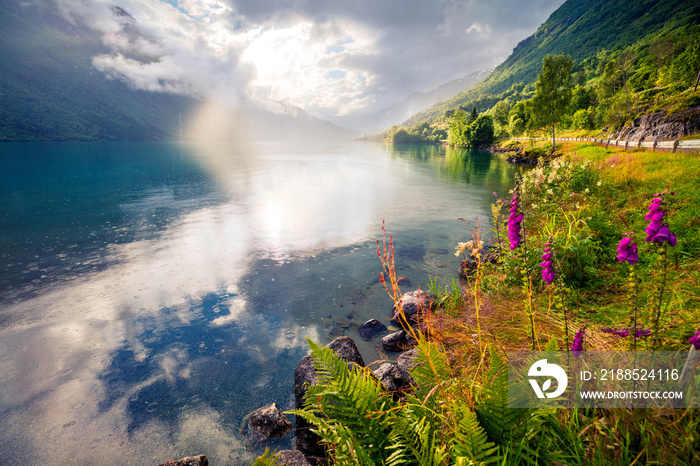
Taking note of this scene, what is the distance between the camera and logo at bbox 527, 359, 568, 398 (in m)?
2.92

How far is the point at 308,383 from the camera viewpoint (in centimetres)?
529

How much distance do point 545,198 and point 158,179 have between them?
134ft

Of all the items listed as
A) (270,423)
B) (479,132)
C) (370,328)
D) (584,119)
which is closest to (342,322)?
(370,328)

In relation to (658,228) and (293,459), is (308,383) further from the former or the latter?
(658,228)

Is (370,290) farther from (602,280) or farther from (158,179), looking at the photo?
(158,179)

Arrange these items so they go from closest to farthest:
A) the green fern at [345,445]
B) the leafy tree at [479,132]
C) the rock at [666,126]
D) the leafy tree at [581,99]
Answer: the green fern at [345,445], the rock at [666,126], the leafy tree at [581,99], the leafy tree at [479,132]

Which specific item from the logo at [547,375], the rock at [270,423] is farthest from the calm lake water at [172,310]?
the logo at [547,375]

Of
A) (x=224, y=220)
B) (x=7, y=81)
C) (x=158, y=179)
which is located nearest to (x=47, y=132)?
(x=7, y=81)

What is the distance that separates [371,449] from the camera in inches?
112

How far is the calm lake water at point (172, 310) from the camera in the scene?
564cm

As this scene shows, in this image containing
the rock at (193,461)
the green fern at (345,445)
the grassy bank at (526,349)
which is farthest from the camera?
the rock at (193,461)

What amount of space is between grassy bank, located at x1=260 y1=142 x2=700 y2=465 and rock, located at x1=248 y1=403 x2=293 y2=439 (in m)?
1.32

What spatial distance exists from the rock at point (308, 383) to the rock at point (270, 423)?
27cm

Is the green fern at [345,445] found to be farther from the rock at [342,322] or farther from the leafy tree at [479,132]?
the leafy tree at [479,132]
